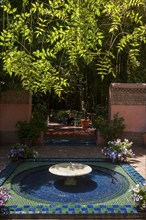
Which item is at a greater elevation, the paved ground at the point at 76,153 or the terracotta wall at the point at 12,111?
the terracotta wall at the point at 12,111

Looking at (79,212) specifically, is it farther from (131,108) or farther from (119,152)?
(131,108)

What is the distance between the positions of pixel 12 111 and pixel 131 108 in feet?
17.7

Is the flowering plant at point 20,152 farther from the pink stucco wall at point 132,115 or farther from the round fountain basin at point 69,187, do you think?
the pink stucco wall at point 132,115

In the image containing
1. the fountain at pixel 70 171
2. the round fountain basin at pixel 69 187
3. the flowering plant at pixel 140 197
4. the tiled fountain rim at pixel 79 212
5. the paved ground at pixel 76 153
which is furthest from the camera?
the paved ground at pixel 76 153

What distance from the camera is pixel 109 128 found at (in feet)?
36.9

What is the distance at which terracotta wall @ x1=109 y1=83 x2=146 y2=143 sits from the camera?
39.8ft

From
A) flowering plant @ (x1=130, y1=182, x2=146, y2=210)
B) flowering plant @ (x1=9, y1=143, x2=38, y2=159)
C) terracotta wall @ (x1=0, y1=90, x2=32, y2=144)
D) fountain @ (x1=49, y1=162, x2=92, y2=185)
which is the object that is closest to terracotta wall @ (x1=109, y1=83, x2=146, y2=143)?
terracotta wall @ (x1=0, y1=90, x2=32, y2=144)

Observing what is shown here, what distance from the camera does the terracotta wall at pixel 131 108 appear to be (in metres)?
12.1

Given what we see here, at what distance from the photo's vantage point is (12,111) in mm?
12188

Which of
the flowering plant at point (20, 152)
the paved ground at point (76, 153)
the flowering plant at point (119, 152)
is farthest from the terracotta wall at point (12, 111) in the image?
the flowering plant at point (119, 152)

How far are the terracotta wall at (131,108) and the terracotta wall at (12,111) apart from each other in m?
3.95

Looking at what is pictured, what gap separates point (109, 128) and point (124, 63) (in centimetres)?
548

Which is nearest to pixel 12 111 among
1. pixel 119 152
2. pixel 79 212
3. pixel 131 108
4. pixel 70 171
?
pixel 131 108

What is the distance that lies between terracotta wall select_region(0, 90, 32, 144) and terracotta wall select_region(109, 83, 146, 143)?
13.0 ft
